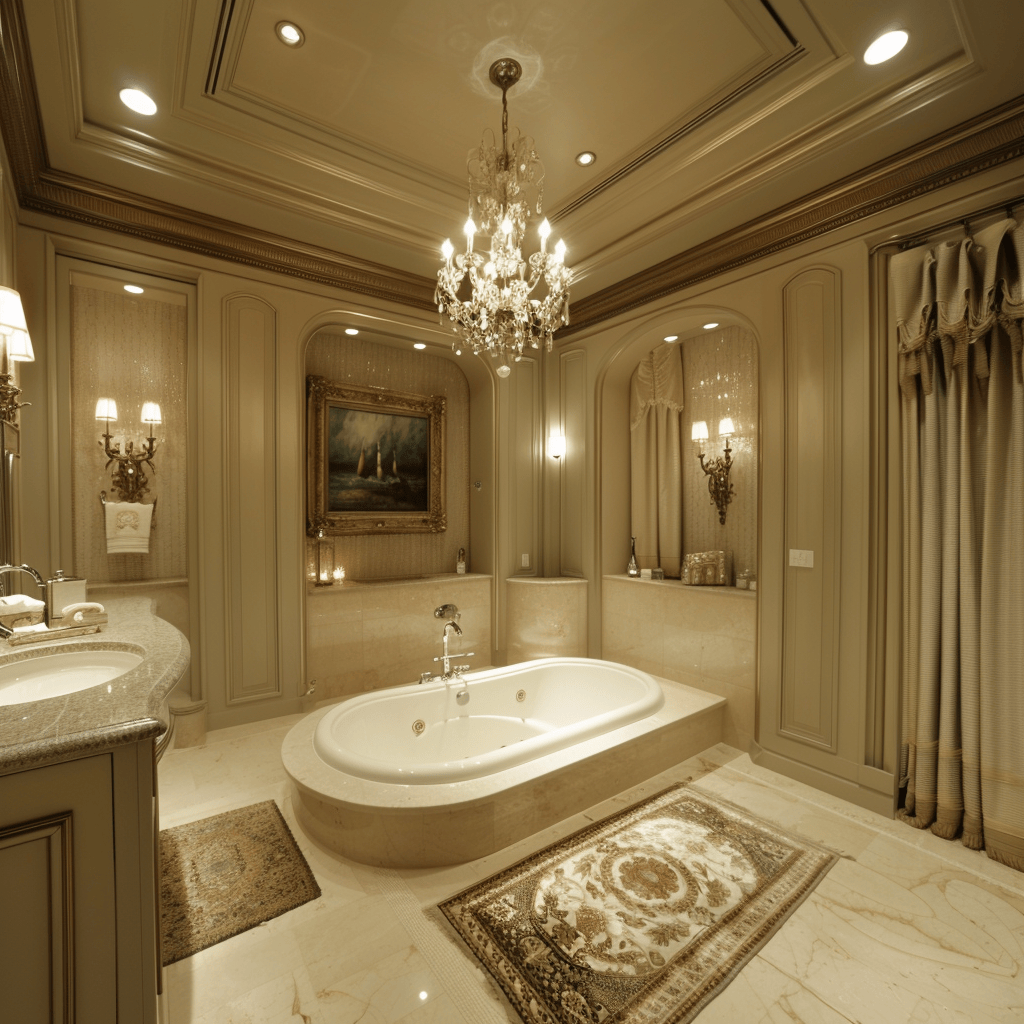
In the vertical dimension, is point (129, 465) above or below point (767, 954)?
above

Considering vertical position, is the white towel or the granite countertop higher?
the white towel

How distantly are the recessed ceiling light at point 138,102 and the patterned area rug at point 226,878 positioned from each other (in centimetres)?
304

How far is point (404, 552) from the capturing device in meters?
4.36

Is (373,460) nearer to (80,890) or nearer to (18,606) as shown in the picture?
(18,606)

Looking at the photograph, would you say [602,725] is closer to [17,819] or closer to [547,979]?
[547,979]

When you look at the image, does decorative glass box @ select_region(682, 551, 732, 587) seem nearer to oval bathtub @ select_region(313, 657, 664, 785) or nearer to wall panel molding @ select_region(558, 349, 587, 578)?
oval bathtub @ select_region(313, 657, 664, 785)

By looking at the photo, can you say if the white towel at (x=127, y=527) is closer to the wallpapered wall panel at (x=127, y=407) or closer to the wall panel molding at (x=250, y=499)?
the wallpapered wall panel at (x=127, y=407)

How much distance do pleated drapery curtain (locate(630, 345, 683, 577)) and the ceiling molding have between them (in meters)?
0.57

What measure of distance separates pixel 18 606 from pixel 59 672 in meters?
0.32

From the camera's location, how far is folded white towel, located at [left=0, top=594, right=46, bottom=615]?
5.62ft

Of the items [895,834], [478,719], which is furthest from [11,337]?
[895,834]

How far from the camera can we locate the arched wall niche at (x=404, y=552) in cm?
368

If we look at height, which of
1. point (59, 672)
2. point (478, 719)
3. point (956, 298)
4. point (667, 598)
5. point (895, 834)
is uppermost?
point (956, 298)

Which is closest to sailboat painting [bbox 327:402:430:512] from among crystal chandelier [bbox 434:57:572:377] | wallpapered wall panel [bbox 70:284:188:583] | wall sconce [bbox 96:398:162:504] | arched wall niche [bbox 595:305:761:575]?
wallpapered wall panel [bbox 70:284:188:583]
